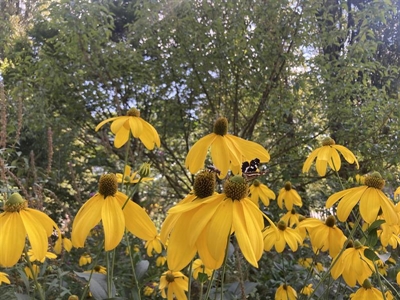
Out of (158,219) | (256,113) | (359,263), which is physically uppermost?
(256,113)

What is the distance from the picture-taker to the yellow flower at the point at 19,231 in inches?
30.0

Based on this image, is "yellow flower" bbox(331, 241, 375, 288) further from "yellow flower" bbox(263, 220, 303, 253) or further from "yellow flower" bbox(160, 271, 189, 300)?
"yellow flower" bbox(160, 271, 189, 300)

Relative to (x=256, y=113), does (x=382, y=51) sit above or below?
above

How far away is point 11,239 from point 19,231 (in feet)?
0.10

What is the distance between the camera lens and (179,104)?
4.12 meters

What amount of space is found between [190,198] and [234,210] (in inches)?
6.3

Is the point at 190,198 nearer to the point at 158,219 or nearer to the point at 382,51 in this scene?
the point at 158,219

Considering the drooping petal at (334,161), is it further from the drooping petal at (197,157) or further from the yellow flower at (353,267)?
the drooping petal at (197,157)

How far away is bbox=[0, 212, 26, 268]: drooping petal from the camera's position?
2.47 feet

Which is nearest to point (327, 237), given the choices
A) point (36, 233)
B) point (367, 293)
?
point (367, 293)

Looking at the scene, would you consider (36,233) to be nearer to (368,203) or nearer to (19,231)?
(19,231)

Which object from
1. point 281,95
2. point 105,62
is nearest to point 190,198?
point 281,95

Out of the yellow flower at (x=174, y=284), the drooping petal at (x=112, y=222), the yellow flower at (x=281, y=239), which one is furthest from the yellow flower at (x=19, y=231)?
the yellow flower at (x=281, y=239)

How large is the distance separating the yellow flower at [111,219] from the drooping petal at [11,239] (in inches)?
3.9
